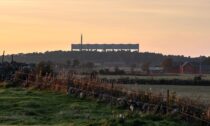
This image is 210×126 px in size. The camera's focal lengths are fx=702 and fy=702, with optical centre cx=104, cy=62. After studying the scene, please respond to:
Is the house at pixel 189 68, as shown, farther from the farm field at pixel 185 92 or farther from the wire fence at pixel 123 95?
the wire fence at pixel 123 95

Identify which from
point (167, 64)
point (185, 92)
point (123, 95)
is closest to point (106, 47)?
point (167, 64)

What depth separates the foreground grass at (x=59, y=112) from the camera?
69.1 ft

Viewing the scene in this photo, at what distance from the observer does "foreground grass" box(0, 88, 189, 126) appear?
21.1 m

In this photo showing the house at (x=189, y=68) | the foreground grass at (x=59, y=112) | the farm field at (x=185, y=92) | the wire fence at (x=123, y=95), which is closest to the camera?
the foreground grass at (x=59, y=112)

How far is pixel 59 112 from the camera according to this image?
83.1ft

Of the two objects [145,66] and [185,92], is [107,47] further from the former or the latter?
[185,92]

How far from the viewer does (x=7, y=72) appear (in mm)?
42125

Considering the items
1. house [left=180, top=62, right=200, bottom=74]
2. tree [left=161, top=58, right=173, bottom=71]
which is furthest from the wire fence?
house [left=180, top=62, right=200, bottom=74]

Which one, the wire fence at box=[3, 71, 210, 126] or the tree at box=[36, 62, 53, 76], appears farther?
the tree at box=[36, 62, 53, 76]

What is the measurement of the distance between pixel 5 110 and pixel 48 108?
5.38ft

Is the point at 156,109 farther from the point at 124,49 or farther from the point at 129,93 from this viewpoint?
the point at 124,49

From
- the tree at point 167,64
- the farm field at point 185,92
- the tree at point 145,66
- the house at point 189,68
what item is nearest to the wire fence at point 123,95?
the farm field at point 185,92

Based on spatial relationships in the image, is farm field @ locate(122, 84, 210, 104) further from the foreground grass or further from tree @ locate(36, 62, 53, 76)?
tree @ locate(36, 62, 53, 76)

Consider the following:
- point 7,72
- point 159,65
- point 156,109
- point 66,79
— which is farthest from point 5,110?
point 159,65
